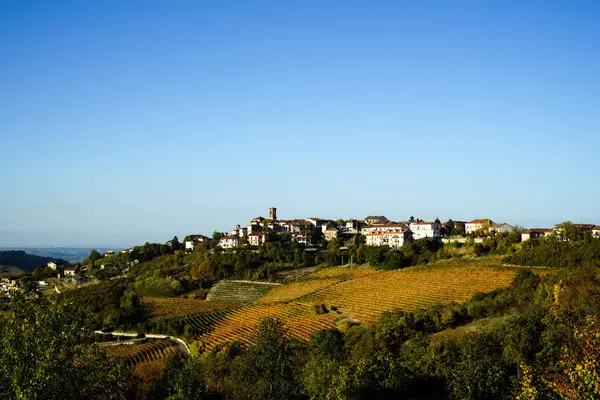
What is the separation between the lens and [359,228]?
12950 centimetres

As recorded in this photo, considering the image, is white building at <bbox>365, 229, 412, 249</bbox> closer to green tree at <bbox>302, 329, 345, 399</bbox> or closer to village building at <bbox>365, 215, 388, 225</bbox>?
village building at <bbox>365, 215, 388, 225</bbox>

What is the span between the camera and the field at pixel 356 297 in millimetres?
47750

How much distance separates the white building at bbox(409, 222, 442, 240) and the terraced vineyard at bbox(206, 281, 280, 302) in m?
38.5

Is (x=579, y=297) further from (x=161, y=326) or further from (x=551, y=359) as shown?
(x=161, y=326)

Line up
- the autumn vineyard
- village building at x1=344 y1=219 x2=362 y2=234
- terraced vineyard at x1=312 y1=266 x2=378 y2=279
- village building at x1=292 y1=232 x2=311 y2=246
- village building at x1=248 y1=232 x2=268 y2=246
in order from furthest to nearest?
village building at x1=344 y1=219 x2=362 y2=234 → village building at x1=248 y1=232 x2=268 y2=246 → village building at x1=292 y1=232 x2=311 y2=246 → terraced vineyard at x1=312 y1=266 x2=378 y2=279 → the autumn vineyard

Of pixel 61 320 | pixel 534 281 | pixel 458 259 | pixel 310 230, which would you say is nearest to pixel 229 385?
pixel 61 320

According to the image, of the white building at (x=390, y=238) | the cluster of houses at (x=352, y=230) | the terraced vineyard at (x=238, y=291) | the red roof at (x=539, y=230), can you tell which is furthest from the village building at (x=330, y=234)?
the red roof at (x=539, y=230)

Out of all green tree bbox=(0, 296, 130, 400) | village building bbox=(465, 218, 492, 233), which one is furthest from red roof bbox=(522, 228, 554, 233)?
green tree bbox=(0, 296, 130, 400)

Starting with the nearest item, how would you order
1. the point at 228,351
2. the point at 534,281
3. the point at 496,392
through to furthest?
the point at 496,392 < the point at 228,351 < the point at 534,281

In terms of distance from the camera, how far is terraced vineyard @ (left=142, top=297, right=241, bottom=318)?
212ft

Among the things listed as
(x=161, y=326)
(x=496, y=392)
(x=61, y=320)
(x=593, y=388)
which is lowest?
(x=161, y=326)

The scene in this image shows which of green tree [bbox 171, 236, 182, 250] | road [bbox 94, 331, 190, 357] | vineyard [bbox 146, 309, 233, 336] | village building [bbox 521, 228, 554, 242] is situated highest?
village building [bbox 521, 228, 554, 242]

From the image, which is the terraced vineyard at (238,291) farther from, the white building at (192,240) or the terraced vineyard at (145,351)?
the white building at (192,240)

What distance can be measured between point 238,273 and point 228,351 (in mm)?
49045
